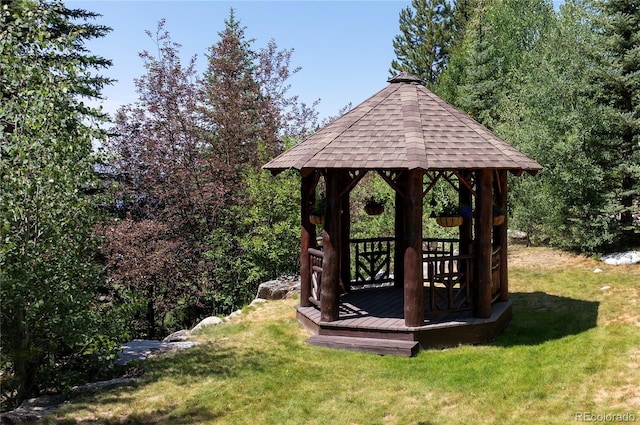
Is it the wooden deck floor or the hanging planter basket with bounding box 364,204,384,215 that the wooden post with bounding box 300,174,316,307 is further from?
the hanging planter basket with bounding box 364,204,384,215

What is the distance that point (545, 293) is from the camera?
11.7 meters

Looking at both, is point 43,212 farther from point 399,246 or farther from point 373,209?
point 399,246

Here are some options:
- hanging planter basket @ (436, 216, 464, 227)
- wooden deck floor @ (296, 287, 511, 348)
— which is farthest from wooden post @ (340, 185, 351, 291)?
hanging planter basket @ (436, 216, 464, 227)

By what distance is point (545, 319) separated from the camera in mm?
9688

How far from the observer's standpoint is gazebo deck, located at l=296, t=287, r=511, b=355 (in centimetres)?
796

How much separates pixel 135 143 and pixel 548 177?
13542 mm

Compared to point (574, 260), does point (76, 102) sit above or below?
above

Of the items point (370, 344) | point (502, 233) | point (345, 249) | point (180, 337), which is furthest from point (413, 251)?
point (180, 337)

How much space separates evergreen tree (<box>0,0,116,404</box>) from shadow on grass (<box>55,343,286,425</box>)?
2.57ft

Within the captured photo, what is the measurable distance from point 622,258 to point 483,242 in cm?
818

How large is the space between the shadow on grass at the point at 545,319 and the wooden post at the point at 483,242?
72 cm

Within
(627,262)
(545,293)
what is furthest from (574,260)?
(545,293)

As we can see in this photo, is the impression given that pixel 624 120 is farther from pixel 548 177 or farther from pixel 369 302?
pixel 369 302

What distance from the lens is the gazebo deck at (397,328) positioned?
7965 millimetres
